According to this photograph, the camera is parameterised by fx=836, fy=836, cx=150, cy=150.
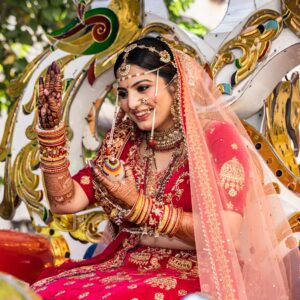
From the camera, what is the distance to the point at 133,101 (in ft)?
8.68

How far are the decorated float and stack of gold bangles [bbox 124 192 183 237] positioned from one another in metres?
0.54

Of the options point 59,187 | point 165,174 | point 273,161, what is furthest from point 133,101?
point 273,161

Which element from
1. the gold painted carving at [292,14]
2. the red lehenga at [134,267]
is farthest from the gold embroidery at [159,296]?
the gold painted carving at [292,14]

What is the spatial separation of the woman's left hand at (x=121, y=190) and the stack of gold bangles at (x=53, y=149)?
149mm

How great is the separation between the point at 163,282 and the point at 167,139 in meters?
0.52

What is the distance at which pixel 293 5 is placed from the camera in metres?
3.07

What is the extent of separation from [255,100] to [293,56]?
0.73ft

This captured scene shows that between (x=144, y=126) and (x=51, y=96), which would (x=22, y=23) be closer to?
(x=144, y=126)

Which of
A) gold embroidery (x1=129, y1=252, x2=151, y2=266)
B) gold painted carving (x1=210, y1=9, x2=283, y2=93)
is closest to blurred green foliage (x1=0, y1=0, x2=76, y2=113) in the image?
gold painted carving (x1=210, y1=9, x2=283, y2=93)

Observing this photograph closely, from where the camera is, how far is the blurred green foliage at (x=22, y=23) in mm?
5164

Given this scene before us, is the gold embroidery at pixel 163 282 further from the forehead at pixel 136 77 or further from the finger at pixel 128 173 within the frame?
the forehead at pixel 136 77

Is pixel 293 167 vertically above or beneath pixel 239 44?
beneath

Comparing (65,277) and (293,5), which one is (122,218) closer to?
(65,277)

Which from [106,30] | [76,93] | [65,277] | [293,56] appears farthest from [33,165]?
[293,56]
